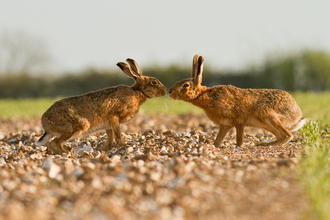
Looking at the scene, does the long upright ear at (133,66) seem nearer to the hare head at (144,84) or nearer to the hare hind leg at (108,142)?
the hare head at (144,84)

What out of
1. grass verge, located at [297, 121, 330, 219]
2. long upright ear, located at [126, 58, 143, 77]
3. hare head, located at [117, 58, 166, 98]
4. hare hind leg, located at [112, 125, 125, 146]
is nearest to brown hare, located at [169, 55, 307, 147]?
hare head, located at [117, 58, 166, 98]

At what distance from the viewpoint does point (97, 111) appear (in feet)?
21.6

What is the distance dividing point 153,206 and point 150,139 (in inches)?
148

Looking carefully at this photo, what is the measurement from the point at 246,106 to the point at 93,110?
2.90m

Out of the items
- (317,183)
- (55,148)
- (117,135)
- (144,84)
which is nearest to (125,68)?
(144,84)

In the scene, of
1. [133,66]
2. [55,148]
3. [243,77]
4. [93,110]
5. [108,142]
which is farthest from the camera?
[243,77]

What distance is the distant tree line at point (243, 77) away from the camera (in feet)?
79.4

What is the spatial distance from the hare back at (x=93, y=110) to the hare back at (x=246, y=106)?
4.49 ft

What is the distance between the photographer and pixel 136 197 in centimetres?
331

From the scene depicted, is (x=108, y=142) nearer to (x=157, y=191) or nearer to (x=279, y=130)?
(x=279, y=130)

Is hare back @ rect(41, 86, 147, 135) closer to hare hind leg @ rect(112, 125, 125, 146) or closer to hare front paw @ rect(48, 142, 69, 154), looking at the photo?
hare hind leg @ rect(112, 125, 125, 146)

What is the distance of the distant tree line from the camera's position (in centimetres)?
2419

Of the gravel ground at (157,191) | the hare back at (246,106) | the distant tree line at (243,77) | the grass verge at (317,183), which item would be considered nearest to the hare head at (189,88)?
the hare back at (246,106)

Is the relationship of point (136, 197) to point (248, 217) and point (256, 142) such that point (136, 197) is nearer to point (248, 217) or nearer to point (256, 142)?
point (248, 217)
